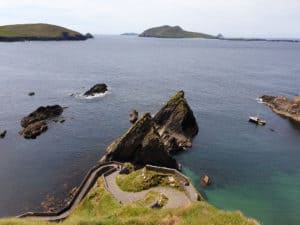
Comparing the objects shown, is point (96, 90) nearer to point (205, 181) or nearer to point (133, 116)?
point (133, 116)

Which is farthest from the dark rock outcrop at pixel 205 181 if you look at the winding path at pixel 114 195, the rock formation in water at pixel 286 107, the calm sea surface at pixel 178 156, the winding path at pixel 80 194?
the rock formation in water at pixel 286 107

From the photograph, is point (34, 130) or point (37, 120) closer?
point (34, 130)

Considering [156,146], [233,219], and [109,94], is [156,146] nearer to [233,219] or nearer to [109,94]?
[233,219]

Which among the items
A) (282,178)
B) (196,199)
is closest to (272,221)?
(196,199)

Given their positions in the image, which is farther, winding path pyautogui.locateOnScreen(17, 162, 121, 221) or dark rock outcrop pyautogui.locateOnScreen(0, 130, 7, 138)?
dark rock outcrop pyautogui.locateOnScreen(0, 130, 7, 138)

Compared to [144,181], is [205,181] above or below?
below

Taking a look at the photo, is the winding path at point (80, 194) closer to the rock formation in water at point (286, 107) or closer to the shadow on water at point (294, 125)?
the shadow on water at point (294, 125)

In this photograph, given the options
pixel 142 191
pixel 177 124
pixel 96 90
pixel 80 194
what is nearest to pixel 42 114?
pixel 96 90

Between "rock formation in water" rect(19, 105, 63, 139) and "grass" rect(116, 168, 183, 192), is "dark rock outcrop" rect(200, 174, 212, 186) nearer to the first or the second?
"grass" rect(116, 168, 183, 192)

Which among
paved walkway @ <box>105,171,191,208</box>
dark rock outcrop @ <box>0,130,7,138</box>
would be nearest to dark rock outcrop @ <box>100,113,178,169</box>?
paved walkway @ <box>105,171,191,208</box>
